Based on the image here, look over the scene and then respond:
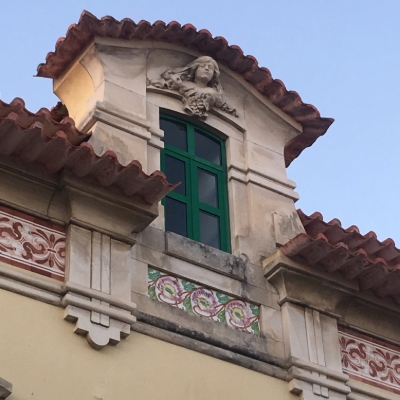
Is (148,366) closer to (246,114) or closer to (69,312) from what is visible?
(69,312)

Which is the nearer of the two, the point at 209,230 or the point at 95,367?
the point at 95,367

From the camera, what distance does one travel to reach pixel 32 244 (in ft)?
33.9

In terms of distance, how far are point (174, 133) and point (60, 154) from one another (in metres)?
2.18

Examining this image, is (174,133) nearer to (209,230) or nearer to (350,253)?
(209,230)

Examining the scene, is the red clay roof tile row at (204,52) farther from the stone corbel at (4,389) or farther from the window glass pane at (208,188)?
the stone corbel at (4,389)

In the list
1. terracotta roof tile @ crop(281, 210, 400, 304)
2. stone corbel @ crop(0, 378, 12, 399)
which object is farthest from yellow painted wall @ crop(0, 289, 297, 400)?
terracotta roof tile @ crop(281, 210, 400, 304)

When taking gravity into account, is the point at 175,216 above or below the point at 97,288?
above

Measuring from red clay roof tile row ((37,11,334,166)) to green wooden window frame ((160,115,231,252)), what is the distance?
0.90m

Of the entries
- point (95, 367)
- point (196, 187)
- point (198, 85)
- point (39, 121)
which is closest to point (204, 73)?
point (198, 85)

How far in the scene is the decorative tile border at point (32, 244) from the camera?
10164mm

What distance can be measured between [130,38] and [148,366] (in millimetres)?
3808

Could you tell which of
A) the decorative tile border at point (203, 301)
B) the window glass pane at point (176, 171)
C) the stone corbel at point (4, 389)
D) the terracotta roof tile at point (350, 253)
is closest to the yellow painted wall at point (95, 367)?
the stone corbel at point (4, 389)

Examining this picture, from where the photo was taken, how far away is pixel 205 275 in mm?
11219

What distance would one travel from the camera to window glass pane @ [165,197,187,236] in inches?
456
